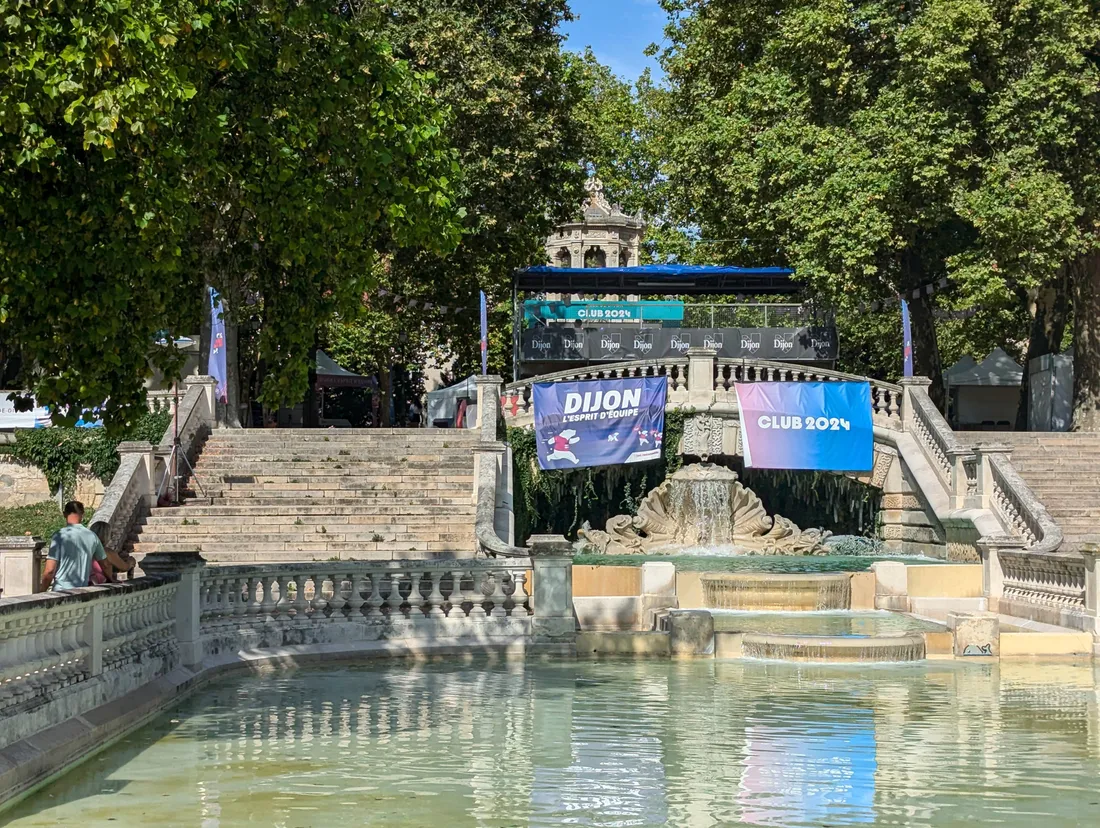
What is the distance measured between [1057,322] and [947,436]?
8.31 m

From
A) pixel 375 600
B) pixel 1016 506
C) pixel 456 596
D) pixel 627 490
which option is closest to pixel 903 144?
pixel 1016 506

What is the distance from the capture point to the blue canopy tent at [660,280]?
125 ft

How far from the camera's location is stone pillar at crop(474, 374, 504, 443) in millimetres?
29422

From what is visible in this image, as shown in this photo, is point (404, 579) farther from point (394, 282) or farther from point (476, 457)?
point (394, 282)

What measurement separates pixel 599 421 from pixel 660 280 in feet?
32.1

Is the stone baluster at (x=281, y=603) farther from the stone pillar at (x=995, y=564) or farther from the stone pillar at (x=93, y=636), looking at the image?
the stone pillar at (x=995, y=564)

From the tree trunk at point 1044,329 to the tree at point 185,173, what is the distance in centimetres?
2499

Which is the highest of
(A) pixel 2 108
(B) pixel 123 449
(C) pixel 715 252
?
(C) pixel 715 252

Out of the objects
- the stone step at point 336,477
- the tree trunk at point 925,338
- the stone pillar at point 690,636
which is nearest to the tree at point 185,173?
the stone pillar at point 690,636

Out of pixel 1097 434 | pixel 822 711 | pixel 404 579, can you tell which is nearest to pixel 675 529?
pixel 1097 434

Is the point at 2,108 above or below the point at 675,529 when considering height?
above

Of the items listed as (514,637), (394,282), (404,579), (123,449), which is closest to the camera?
(514,637)

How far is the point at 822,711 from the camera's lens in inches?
495

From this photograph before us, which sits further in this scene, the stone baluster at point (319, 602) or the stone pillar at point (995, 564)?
the stone pillar at point (995, 564)
